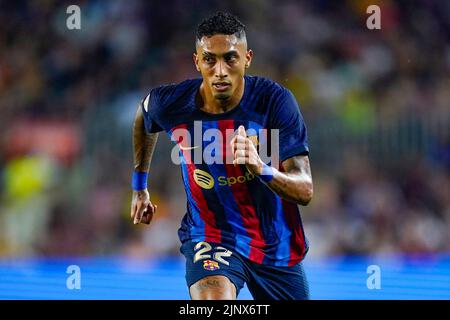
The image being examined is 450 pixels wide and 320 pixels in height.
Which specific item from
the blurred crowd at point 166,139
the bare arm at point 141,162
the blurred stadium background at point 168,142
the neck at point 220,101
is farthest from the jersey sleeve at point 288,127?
the blurred crowd at point 166,139

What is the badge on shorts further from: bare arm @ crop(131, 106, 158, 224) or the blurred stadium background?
the blurred stadium background

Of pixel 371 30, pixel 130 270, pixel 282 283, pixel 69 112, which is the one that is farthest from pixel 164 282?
pixel 371 30

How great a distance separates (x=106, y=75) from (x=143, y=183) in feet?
15.9

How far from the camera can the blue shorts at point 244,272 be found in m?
4.54

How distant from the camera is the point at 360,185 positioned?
941 centimetres

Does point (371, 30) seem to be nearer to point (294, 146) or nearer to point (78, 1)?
point (78, 1)

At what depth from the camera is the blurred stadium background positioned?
912cm

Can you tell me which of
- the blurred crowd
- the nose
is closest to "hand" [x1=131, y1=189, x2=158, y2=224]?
the nose

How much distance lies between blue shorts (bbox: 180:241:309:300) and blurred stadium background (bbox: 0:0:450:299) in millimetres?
3495

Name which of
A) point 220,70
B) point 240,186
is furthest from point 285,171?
point 220,70

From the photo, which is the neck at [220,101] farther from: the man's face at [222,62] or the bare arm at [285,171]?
the bare arm at [285,171]

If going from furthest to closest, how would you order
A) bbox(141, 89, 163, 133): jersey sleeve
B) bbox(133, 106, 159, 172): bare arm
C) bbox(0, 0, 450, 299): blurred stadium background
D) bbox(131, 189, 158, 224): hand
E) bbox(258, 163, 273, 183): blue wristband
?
1. bbox(0, 0, 450, 299): blurred stadium background
2. bbox(133, 106, 159, 172): bare arm
3. bbox(131, 189, 158, 224): hand
4. bbox(141, 89, 163, 133): jersey sleeve
5. bbox(258, 163, 273, 183): blue wristband

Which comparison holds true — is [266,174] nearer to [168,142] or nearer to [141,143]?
[141,143]

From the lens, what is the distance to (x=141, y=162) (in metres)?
5.38
